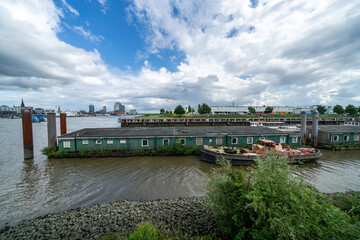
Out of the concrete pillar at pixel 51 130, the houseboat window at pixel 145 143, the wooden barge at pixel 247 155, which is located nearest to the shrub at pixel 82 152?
the concrete pillar at pixel 51 130

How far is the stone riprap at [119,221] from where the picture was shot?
7.01m

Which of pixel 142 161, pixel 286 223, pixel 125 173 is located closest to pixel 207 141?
pixel 142 161

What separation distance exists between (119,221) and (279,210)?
25.2 feet

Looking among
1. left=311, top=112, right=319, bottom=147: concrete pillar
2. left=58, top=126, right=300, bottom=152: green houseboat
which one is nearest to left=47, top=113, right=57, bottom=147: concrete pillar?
left=58, top=126, right=300, bottom=152: green houseboat

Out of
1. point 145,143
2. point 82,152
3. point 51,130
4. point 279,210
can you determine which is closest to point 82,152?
point 82,152

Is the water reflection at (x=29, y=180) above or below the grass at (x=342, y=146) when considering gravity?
below

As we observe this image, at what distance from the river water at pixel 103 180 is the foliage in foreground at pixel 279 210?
18.9 feet

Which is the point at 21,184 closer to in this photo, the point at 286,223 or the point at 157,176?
the point at 157,176

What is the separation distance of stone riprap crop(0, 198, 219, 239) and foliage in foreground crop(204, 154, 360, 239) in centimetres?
172

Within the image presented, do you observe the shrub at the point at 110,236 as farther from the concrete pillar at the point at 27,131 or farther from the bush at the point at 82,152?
the concrete pillar at the point at 27,131

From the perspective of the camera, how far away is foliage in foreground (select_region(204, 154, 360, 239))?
13.5ft

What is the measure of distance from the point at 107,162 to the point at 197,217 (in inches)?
545

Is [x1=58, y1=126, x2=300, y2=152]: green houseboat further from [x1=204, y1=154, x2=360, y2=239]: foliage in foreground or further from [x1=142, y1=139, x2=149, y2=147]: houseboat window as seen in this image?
[x1=204, y1=154, x2=360, y2=239]: foliage in foreground

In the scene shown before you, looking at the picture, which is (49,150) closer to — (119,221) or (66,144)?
(66,144)
